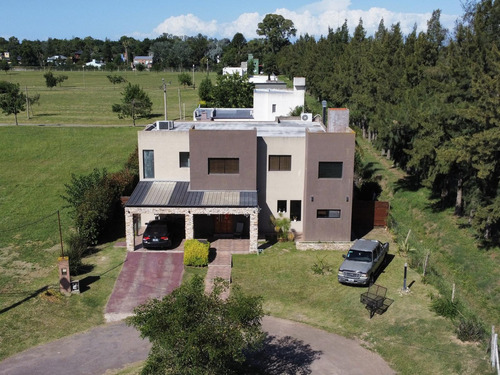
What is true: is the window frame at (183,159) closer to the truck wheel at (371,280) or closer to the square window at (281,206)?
the square window at (281,206)

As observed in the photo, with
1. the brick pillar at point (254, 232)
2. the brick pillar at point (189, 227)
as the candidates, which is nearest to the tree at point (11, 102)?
the brick pillar at point (189, 227)

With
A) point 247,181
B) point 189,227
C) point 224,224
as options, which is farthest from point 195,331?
point 224,224

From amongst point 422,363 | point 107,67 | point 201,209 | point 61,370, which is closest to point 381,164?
point 201,209

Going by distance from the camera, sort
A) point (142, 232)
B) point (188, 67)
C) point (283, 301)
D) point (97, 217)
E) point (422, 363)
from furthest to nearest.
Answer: point (188, 67) < point (142, 232) < point (97, 217) < point (283, 301) < point (422, 363)

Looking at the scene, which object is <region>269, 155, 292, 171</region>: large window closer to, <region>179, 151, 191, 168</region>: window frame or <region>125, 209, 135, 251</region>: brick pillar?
<region>179, 151, 191, 168</region>: window frame

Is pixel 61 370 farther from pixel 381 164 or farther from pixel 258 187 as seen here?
pixel 381 164

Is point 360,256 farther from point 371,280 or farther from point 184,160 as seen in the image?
point 184,160
